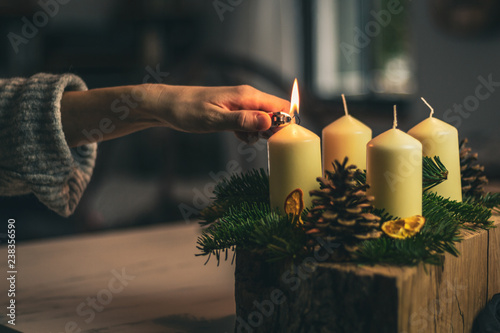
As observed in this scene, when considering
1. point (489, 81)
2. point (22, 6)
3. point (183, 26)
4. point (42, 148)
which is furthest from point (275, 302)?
point (183, 26)

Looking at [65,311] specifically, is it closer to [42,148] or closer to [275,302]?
[42,148]

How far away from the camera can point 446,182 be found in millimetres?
802

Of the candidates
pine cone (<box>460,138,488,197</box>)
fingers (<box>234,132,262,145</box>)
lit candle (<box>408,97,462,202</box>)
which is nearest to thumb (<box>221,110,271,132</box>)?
fingers (<box>234,132,262,145</box>)

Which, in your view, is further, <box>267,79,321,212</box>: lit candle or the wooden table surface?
the wooden table surface

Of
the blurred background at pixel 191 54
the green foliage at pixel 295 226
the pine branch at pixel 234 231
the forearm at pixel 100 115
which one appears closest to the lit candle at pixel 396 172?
the green foliage at pixel 295 226

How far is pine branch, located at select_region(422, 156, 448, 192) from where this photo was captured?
75 cm

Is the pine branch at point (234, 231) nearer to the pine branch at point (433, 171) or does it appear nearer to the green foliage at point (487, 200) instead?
the pine branch at point (433, 171)

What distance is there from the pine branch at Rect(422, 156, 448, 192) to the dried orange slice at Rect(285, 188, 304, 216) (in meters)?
0.18

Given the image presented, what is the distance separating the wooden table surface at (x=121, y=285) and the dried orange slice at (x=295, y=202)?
0.73 ft

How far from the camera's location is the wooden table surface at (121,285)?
84cm

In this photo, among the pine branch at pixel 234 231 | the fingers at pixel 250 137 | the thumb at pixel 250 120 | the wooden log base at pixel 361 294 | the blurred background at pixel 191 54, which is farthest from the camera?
the blurred background at pixel 191 54

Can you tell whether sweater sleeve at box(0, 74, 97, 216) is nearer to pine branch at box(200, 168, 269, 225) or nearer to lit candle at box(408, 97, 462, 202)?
pine branch at box(200, 168, 269, 225)

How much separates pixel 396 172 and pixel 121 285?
0.57 m

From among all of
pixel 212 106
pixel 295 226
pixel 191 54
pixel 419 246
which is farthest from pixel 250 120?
pixel 191 54
